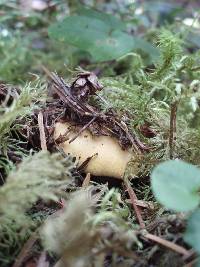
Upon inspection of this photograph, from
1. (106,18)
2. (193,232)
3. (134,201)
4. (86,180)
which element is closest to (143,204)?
(134,201)

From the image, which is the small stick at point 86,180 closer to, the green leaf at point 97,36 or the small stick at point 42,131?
the small stick at point 42,131

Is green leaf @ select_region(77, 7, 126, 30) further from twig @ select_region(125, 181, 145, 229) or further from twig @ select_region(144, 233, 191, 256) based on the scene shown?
twig @ select_region(144, 233, 191, 256)

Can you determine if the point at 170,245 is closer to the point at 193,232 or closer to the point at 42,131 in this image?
the point at 193,232

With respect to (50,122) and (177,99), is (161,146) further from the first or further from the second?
(50,122)

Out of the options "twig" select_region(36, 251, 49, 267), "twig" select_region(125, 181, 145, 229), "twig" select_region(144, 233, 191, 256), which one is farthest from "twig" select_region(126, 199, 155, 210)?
"twig" select_region(36, 251, 49, 267)

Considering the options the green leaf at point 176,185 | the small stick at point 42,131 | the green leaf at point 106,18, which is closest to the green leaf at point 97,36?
the green leaf at point 106,18

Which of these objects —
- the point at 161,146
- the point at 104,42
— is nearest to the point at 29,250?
the point at 161,146

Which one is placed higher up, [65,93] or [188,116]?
[65,93]
